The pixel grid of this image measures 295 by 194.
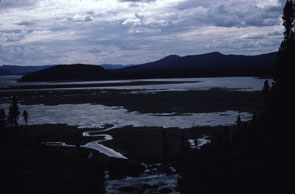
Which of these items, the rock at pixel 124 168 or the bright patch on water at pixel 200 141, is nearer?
the rock at pixel 124 168

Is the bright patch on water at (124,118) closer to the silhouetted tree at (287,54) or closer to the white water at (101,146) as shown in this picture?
the white water at (101,146)

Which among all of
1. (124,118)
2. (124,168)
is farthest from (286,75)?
(124,118)

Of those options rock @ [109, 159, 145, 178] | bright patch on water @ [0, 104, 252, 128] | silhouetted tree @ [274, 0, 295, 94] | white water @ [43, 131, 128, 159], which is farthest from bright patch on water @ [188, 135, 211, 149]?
silhouetted tree @ [274, 0, 295, 94]

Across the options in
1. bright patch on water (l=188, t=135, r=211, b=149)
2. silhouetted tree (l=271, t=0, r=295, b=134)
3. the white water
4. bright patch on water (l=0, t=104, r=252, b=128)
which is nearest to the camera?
silhouetted tree (l=271, t=0, r=295, b=134)

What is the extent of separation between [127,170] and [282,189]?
2075 centimetres

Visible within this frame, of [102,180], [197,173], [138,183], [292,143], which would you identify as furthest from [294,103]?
[102,180]

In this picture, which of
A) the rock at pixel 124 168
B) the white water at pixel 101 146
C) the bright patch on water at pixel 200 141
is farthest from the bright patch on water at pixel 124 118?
the rock at pixel 124 168

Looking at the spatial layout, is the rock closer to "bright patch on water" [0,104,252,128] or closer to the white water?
the white water

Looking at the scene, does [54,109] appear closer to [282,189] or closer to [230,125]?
[230,125]

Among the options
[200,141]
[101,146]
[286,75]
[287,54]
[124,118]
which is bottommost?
[200,141]

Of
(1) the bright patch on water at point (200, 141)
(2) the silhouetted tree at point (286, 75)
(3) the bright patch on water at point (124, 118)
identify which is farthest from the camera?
(3) the bright patch on water at point (124, 118)

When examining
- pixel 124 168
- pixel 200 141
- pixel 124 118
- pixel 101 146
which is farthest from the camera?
pixel 124 118

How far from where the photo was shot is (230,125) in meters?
70.8

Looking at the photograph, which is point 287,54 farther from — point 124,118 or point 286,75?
point 124,118
